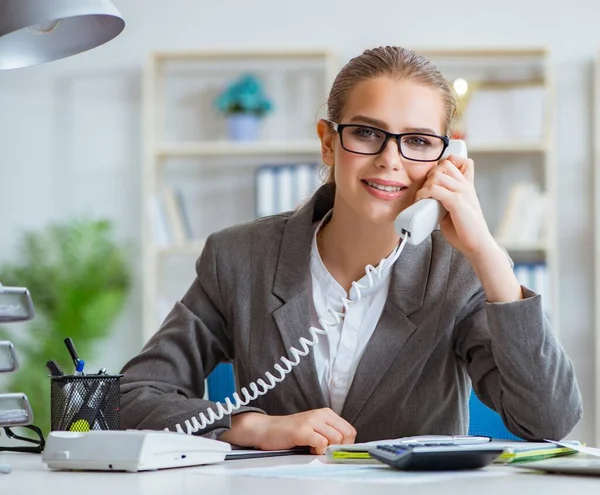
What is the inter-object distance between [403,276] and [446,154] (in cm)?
25

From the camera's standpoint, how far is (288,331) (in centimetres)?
181

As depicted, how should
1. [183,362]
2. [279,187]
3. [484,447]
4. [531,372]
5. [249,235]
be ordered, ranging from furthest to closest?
[279,187], [249,235], [183,362], [531,372], [484,447]

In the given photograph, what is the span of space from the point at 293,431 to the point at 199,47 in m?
3.42

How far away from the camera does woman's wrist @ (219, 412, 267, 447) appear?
5.07 ft

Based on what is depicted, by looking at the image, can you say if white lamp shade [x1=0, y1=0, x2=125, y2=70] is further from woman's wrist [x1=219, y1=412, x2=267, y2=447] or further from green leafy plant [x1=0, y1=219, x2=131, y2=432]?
green leafy plant [x1=0, y1=219, x2=131, y2=432]

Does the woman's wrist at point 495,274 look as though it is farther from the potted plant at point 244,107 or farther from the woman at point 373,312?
the potted plant at point 244,107

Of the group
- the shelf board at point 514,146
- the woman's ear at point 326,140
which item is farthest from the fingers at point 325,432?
the shelf board at point 514,146

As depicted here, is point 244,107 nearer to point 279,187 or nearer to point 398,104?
point 279,187

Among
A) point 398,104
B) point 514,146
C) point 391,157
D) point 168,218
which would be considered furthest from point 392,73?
point 168,218

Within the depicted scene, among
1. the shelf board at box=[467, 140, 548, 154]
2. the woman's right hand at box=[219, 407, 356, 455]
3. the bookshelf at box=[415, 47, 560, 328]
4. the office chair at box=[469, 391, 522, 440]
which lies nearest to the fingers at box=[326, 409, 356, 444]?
the woman's right hand at box=[219, 407, 356, 455]

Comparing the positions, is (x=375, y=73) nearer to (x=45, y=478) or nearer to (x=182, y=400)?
(x=182, y=400)

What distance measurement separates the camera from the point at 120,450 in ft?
3.96

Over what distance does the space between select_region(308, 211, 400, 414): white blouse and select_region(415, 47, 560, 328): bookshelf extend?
246 centimetres

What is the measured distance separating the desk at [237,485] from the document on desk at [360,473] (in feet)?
0.07
